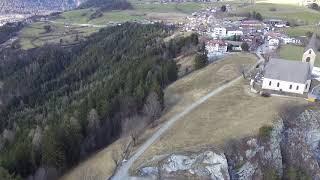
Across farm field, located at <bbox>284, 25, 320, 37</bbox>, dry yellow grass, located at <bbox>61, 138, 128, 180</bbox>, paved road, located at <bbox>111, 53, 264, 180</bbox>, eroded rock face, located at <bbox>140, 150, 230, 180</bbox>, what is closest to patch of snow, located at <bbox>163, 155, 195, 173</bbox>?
eroded rock face, located at <bbox>140, 150, 230, 180</bbox>

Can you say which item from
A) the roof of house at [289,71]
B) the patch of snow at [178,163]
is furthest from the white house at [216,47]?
the patch of snow at [178,163]

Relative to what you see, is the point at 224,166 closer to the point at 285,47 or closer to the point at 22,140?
the point at 22,140

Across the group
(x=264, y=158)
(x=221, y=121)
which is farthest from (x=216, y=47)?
(x=264, y=158)

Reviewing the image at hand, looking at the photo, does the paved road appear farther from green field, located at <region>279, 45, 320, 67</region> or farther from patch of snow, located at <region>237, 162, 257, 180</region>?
green field, located at <region>279, 45, 320, 67</region>

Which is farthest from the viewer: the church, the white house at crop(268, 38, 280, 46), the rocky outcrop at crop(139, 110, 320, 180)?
the white house at crop(268, 38, 280, 46)

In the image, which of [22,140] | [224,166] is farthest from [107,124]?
[224,166]

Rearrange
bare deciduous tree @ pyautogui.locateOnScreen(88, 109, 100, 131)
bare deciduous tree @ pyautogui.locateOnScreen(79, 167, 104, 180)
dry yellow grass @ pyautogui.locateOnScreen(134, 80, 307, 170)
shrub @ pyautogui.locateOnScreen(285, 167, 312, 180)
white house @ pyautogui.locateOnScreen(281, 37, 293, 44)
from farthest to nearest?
1. white house @ pyautogui.locateOnScreen(281, 37, 293, 44)
2. bare deciduous tree @ pyautogui.locateOnScreen(88, 109, 100, 131)
3. shrub @ pyautogui.locateOnScreen(285, 167, 312, 180)
4. dry yellow grass @ pyautogui.locateOnScreen(134, 80, 307, 170)
5. bare deciduous tree @ pyautogui.locateOnScreen(79, 167, 104, 180)

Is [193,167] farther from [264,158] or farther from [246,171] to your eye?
[264,158]
